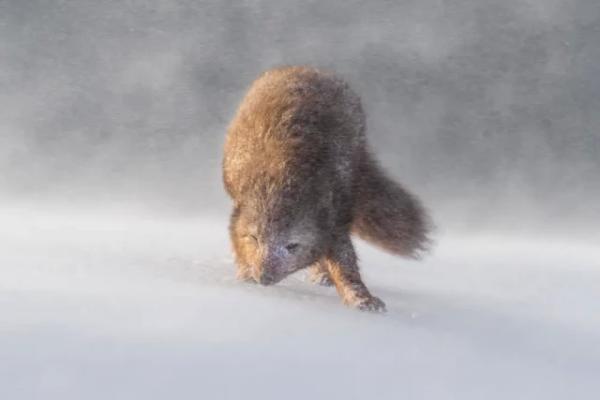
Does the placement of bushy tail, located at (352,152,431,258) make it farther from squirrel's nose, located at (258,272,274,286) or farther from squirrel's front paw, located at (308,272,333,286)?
A: squirrel's nose, located at (258,272,274,286)

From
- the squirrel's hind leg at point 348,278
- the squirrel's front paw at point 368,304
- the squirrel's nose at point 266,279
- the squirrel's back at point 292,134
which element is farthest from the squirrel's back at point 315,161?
the squirrel's front paw at point 368,304

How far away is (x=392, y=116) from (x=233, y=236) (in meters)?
3.16

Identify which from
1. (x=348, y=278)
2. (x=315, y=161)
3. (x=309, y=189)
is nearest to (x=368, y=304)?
(x=348, y=278)

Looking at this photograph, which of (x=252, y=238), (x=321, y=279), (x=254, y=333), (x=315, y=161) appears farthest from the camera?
(x=321, y=279)

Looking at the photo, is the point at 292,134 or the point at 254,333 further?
the point at 292,134

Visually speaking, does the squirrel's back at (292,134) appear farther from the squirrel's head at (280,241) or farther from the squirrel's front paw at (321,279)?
the squirrel's front paw at (321,279)

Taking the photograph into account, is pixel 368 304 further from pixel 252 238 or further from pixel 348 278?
pixel 252 238

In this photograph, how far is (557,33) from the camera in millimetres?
6988

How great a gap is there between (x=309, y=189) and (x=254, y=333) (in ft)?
2.80

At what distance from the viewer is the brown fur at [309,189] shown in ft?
11.8

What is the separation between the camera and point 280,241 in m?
3.58

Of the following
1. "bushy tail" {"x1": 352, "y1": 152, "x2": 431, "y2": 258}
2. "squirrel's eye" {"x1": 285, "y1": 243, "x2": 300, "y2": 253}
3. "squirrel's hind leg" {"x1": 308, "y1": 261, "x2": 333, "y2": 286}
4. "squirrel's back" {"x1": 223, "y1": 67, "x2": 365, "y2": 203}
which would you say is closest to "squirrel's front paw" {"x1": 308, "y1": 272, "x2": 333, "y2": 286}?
Answer: "squirrel's hind leg" {"x1": 308, "y1": 261, "x2": 333, "y2": 286}

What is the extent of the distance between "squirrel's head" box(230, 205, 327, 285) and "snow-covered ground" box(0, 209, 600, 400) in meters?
0.11

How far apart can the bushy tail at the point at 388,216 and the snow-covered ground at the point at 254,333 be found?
0.21 m
